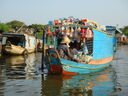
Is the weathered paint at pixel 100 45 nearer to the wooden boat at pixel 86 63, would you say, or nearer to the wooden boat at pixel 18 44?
A: the wooden boat at pixel 86 63

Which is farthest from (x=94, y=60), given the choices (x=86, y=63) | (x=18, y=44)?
(x=18, y=44)

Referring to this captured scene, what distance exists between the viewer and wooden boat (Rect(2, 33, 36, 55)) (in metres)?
20.5

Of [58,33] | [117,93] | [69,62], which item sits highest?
[58,33]

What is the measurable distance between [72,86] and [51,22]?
351 centimetres

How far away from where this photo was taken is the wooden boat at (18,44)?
20.5 meters

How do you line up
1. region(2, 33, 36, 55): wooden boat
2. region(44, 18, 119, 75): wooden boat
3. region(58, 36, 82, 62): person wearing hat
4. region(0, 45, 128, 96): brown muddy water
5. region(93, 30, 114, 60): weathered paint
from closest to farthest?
region(0, 45, 128, 96): brown muddy water
region(44, 18, 119, 75): wooden boat
region(58, 36, 82, 62): person wearing hat
region(93, 30, 114, 60): weathered paint
region(2, 33, 36, 55): wooden boat

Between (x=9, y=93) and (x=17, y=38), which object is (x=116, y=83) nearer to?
(x=9, y=93)

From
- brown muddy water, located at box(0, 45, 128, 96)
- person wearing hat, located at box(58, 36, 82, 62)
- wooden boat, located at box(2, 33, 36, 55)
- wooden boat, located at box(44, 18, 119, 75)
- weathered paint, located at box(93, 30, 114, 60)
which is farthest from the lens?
wooden boat, located at box(2, 33, 36, 55)

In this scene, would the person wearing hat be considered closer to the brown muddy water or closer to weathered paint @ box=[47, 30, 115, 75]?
weathered paint @ box=[47, 30, 115, 75]

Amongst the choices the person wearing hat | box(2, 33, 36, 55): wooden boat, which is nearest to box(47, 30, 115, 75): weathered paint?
the person wearing hat

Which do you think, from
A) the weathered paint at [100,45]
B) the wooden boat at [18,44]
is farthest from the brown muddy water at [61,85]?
the wooden boat at [18,44]

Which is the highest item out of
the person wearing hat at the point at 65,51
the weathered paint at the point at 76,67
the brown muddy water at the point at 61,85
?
the person wearing hat at the point at 65,51

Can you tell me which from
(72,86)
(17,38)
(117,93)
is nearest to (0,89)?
(72,86)

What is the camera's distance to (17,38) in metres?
23.6
